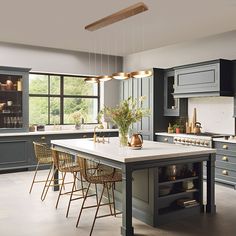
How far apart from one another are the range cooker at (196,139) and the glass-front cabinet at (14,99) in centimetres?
333

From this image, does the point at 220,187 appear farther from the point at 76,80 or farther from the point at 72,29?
the point at 76,80

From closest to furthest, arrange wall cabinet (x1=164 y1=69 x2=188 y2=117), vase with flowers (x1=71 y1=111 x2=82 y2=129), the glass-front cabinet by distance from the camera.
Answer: the glass-front cabinet
wall cabinet (x1=164 y1=69 x2=188 y2=117)
vase with flowers (x1=71 y1=111 x2=82 y2=129)

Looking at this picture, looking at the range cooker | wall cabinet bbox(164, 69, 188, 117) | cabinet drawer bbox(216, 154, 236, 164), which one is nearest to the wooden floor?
cabinet drawer bbox(216, 154, 236, 164)

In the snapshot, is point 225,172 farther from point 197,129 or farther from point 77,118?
point 77,118

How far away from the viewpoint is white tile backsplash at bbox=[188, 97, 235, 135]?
5.92 metres

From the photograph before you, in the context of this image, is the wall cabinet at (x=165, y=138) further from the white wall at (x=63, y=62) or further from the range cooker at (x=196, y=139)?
the white wall at (x=63, y=62)

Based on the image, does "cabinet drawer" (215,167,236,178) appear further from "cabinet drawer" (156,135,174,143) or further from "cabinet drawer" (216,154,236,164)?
"cabinet drawer" (156,135,174,143)

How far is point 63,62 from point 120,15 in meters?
3.57

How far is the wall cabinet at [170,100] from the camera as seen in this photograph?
22.3 ft

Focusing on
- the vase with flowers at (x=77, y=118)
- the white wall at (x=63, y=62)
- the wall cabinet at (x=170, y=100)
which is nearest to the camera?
the wall cabinet at (x=170, y=100)

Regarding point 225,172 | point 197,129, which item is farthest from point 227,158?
point 197,129

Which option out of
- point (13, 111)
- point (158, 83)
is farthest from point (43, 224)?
point (158, 83)

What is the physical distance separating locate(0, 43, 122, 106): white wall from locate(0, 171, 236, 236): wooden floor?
→ 11.3 ft

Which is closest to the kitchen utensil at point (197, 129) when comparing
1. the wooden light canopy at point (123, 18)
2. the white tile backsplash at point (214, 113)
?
the white tile backsplash at point (214, 113)
